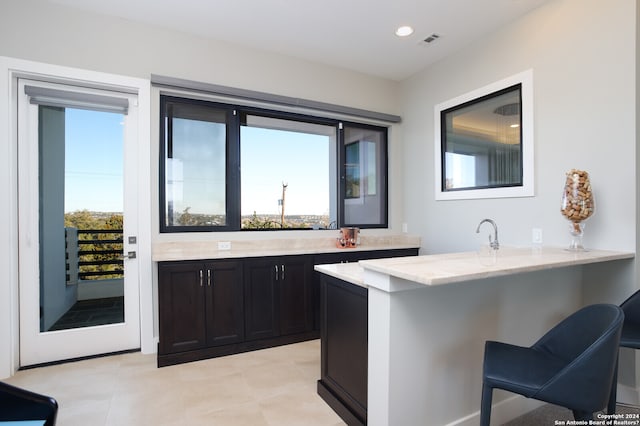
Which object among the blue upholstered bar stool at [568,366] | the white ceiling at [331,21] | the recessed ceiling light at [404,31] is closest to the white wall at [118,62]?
the white ceiling at [331,21]

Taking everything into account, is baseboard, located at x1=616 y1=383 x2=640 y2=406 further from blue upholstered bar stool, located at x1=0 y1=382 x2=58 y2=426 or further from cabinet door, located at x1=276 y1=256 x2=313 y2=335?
blue upholstered bar stool, located at x1=0 y1=382 x2=58 y2=426

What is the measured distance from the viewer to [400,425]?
5.44ft

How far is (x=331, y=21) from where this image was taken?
2.95 m

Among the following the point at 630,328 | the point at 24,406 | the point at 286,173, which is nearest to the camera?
Answer: the point at 24,406

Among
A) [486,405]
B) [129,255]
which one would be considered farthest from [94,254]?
[486,405]

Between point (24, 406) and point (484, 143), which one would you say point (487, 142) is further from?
point (24, 406)

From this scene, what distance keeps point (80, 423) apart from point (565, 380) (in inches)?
104

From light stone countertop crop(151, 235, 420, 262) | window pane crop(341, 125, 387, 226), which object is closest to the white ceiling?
window pane crop(341, 125, 387, 226)

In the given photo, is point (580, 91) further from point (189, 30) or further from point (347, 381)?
point (189, 30)

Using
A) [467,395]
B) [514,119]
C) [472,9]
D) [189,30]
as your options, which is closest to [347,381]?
[467,395]

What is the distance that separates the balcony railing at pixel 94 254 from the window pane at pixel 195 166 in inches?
21.8

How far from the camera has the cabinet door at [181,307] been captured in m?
2.77

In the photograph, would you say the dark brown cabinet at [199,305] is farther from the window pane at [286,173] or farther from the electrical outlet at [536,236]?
the electrical outlet at [536,236]

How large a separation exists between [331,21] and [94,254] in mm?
3066
